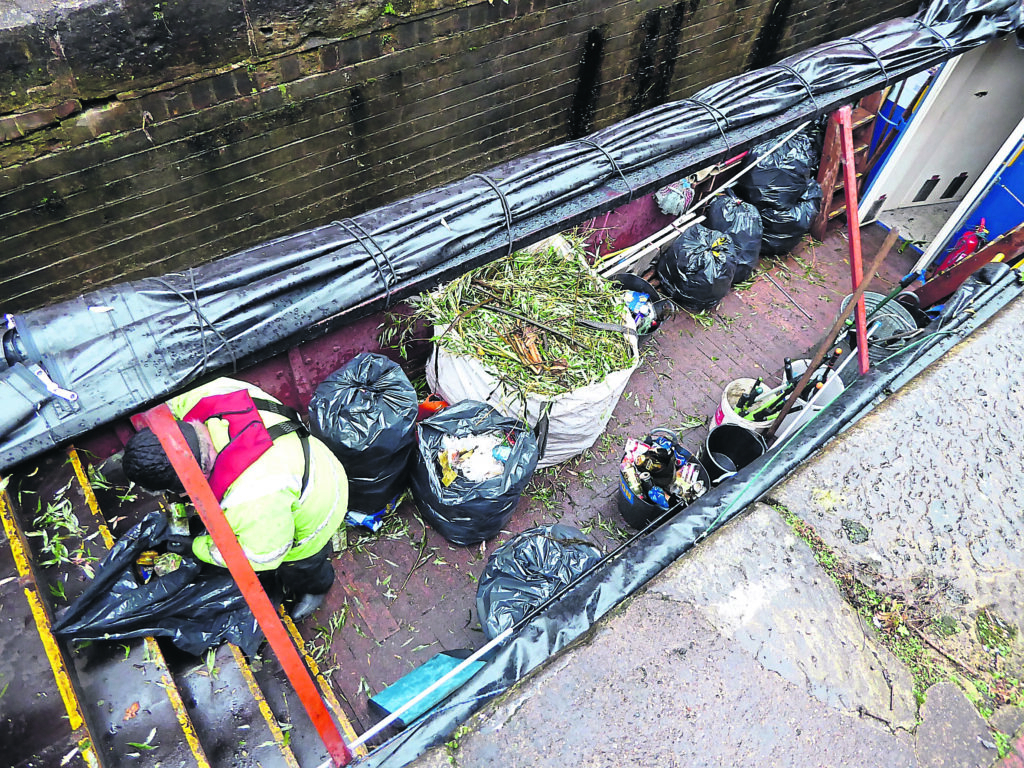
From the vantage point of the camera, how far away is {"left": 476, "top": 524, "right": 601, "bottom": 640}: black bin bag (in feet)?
10.2

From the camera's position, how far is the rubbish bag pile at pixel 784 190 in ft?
18.1

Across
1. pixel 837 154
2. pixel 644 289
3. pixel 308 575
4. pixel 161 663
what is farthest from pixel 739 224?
pixel 161 663

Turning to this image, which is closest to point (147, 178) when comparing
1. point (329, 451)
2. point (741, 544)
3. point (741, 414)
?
point (329, 451)

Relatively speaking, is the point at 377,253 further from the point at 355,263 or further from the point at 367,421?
the point at 367,421

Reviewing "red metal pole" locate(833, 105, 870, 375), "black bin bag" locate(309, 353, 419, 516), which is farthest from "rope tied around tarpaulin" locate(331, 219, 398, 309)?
"red metal pole" locate(833, 105, 870, 375)

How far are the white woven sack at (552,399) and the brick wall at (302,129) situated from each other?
1225 millimetres

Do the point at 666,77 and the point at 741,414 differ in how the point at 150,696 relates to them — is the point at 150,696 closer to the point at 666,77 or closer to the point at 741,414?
the point at 741,414

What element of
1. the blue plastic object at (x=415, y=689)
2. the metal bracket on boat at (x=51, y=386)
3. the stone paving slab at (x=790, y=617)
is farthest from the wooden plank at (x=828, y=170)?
the metal bracket on boat at (x=51, y=386)

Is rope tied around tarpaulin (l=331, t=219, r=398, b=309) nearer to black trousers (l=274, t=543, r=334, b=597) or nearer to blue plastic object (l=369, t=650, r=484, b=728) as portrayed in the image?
black trousers (l=274, t=543, r=334, b=597)

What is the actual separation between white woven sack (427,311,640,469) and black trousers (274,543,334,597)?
4.18 ft

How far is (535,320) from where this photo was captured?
3881 mm

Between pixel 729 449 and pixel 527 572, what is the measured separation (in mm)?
1871

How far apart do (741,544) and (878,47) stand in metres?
3.28

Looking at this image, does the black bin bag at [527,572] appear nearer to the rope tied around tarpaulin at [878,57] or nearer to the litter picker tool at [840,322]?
the litter picker tool at [840,322]
